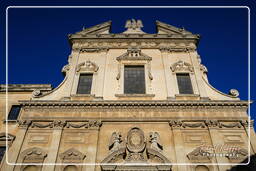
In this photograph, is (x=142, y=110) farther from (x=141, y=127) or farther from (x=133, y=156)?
(x=133, y=156)

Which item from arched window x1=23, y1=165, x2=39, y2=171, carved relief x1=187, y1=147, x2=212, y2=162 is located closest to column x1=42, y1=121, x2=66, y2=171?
arched window x1=23, y1=165, x2=39, y2=171

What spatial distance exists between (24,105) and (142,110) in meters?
6.79

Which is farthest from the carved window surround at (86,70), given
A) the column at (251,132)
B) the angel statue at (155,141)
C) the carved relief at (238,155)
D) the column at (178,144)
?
the column at (251,132)

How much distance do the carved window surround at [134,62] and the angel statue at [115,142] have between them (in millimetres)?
3466

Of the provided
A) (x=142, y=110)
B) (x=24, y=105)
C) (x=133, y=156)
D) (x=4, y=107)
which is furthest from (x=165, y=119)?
(x=4, y=107)

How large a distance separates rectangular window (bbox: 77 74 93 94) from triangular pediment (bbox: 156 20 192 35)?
24.7ft

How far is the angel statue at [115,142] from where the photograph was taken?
40.8 feet

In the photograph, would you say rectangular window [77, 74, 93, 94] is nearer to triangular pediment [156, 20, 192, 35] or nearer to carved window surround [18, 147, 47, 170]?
carved window surround [18, 147, 47, 170]

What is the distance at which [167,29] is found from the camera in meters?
20.1

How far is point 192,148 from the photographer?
12.6 metres

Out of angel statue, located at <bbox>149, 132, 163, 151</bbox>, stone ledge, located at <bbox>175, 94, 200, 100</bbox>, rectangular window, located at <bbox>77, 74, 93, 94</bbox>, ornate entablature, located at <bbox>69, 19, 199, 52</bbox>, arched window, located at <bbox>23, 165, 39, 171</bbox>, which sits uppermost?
ornate entablature, located at <bbox>69, 19, 199, 52</bbox>

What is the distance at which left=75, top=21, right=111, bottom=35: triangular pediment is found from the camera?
775 inches

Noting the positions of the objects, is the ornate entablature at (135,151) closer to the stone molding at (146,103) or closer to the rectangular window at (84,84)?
the stone molding at (146,103)

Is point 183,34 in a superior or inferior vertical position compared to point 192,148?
superior
